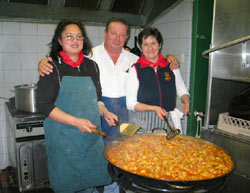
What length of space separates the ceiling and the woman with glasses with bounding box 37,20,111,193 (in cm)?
155

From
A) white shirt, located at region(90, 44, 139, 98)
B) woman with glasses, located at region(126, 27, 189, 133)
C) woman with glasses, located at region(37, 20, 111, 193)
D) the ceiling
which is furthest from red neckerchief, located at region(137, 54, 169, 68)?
the ceiling

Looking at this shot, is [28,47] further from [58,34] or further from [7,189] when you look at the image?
[7,189]

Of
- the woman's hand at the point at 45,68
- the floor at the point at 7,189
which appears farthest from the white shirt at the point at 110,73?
the floor at the point at 7,189

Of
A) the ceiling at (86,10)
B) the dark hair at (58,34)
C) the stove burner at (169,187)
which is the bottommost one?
the stove burner at (169,187)

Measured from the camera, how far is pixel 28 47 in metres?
3.30

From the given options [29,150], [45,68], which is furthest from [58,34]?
[29,150]

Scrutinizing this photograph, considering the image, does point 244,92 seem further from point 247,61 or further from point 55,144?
point 55,144

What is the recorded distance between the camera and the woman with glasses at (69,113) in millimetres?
1793

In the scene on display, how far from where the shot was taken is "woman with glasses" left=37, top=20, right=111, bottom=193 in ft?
5.88

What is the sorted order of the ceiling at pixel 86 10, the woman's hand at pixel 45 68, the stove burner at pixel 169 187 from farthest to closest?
the ceiling at pixel 86 10 < the woman's hand at pixel 45 68 < the stove burner at pixel 169 187

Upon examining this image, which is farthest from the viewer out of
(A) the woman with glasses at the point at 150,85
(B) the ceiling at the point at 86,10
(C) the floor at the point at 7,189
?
(B) the ceiling at the point at 86,10

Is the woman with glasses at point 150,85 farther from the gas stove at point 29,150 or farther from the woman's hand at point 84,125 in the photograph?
the gas stove at point 29,150

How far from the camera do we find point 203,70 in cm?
253

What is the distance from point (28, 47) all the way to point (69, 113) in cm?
190
